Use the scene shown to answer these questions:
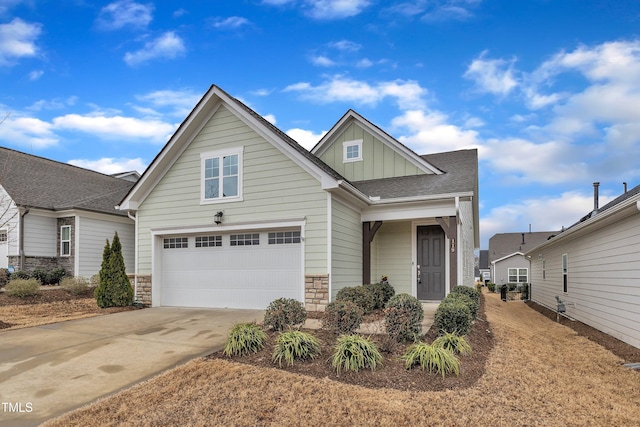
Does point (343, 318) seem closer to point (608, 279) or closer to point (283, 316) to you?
point (283, 316)

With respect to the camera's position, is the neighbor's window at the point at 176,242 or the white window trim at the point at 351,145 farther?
the white window trim at the point at 351,145

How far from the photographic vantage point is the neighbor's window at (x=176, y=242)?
39.1 feet

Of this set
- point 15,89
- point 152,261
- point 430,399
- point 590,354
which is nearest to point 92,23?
point 15,89

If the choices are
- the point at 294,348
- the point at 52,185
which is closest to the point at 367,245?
the point at 294,348

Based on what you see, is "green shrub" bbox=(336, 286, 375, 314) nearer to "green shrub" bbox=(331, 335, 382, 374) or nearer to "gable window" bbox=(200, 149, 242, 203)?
"green shrub" bbox=(331, 335, 382, 374)

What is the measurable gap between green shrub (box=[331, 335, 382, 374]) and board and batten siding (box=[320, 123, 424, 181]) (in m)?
9.66

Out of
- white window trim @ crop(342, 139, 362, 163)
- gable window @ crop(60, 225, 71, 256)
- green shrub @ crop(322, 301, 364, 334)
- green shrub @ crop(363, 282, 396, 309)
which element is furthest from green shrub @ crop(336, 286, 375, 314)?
gable window @ crop(60, 225, 71, 256)

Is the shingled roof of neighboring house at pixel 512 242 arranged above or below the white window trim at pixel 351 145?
below

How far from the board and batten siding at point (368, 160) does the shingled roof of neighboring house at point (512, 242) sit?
32277 millimetres

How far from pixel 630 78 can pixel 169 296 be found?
1466cm

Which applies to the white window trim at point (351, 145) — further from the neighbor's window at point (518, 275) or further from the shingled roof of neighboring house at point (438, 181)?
the neighbor's window at point (518, 275)

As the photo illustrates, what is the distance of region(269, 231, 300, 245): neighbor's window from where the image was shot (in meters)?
10.5

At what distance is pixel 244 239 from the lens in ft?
36.4

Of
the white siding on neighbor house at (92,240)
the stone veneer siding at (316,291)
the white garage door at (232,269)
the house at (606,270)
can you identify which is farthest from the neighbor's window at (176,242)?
the house at (606,270)
